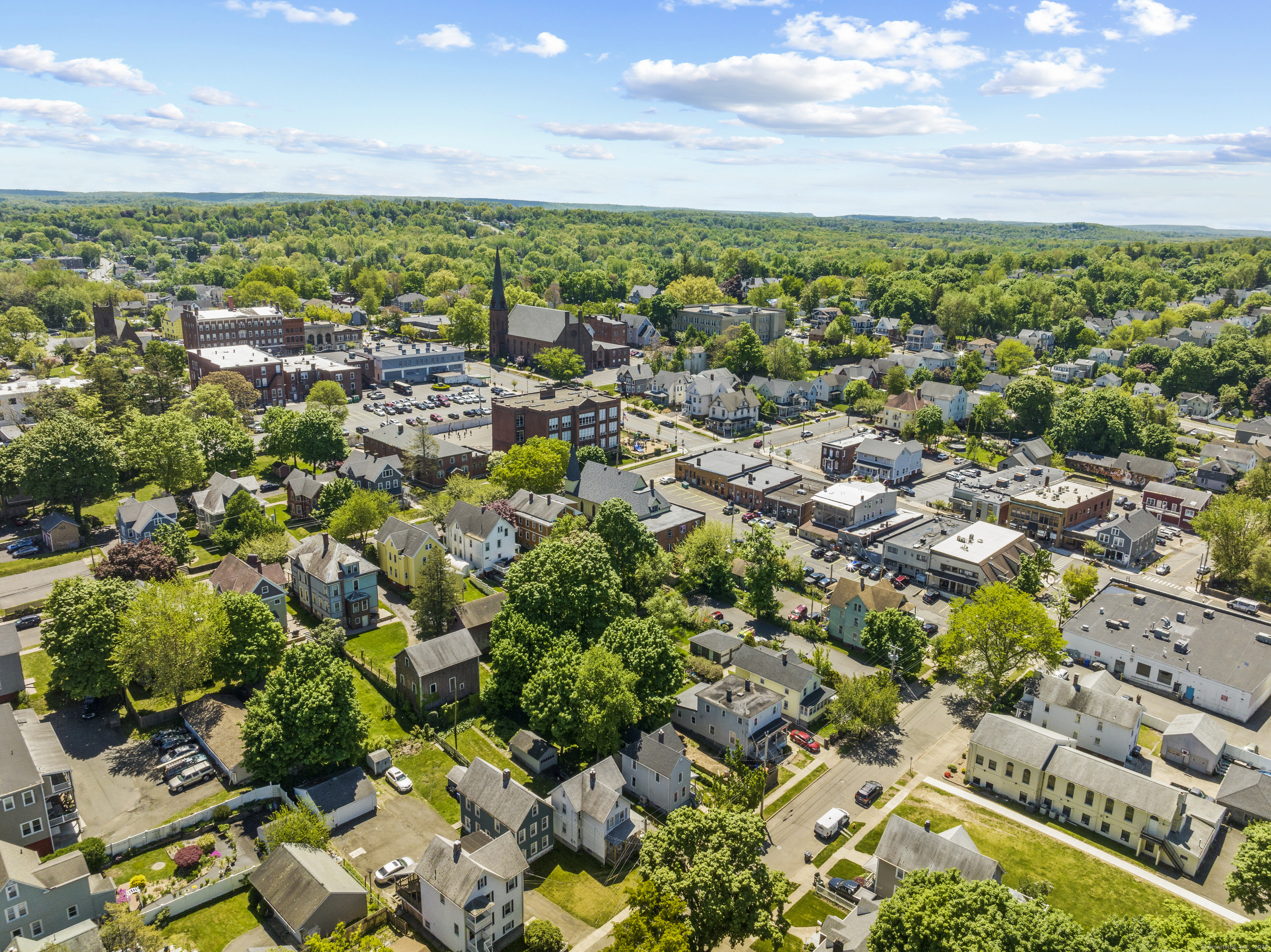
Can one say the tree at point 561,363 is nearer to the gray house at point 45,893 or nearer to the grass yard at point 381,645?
the grass yard at point 381,645

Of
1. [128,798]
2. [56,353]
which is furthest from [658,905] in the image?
[56,353]

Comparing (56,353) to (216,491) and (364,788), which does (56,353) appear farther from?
(364,788)

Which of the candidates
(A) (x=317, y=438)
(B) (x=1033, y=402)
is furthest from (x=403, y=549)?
(B) (x=1033, y=402)

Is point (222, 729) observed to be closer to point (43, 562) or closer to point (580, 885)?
point (580, 885)

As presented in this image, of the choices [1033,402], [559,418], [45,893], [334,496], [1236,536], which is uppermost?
[1033,402]

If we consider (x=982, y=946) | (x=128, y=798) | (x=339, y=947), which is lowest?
(x=128, y=798)
